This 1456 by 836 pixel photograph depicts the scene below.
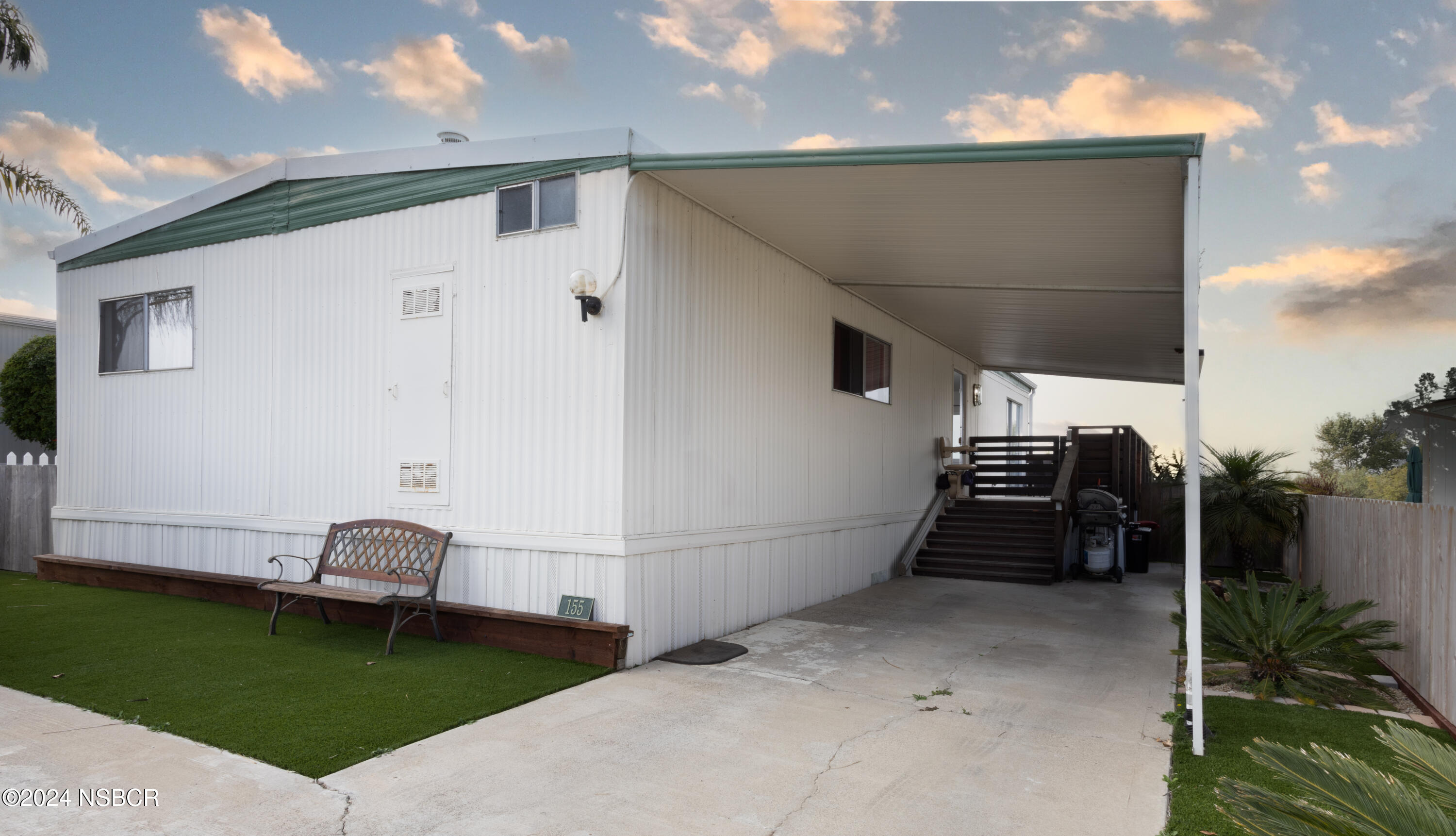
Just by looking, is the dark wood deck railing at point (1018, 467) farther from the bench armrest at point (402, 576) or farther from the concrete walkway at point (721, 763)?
the bench armrest at point (402, 576)

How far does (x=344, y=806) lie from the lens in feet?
10.7

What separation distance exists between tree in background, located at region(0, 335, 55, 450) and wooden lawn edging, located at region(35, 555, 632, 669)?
7134 mm

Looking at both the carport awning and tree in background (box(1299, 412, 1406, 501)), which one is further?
tree in background (box(1299, 412, 1406, 501))

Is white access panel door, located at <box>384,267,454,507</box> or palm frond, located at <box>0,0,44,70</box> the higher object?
palm frond, located at <box>0,0,44,70</box>

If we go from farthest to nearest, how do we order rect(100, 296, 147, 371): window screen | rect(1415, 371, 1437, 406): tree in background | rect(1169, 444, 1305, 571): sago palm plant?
rect(1415, 371, 1437, 406): tree in background
rect(1169, 444, 1305, 571): sago palm plant
rect(100, 296, 147, 371): window screen

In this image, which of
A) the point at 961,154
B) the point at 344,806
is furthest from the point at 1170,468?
the point at 344,806

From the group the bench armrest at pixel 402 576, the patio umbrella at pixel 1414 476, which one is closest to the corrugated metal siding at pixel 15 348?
the bench armrest at pixel 402 576

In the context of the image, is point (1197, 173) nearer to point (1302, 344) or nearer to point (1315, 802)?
point (1315, 802)

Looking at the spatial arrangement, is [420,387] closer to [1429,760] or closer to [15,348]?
[1429,760]

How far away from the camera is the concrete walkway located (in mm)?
3193

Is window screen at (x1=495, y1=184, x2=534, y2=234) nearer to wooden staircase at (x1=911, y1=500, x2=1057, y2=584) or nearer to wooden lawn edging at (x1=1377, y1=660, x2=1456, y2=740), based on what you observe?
wooden lawn edging at (x1=1377, y1=660, x2=1456, y2=740)

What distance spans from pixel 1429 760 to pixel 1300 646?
4.11 meters

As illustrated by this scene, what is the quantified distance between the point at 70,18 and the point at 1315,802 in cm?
1827

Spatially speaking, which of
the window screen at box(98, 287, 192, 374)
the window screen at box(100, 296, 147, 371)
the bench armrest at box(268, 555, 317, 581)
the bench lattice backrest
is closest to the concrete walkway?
the bench lattice backrest
